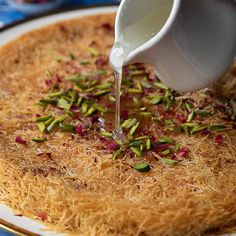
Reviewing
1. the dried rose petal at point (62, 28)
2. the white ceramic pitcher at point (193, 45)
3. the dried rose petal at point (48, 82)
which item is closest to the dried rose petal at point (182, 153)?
the white ceramic pitcher at point (193, 45)

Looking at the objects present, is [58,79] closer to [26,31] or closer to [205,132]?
[26,31]

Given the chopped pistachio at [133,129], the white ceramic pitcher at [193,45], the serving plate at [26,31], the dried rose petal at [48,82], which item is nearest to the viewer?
the serving plate at [26,31]

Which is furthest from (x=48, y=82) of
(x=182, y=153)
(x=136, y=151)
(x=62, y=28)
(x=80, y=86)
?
(x=182, y=153)

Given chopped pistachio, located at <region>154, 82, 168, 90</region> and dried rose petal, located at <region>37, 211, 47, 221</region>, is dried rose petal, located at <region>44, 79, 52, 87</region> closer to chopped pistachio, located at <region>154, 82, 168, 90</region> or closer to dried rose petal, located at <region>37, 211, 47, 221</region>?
chopped pistachio, located at <region>154, 82, 168, 90</region>

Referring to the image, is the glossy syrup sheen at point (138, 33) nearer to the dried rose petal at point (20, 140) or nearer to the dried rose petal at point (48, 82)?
the dried rose petal at point (20, 140)

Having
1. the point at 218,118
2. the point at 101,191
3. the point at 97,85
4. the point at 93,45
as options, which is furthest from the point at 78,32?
the point at 101,191
